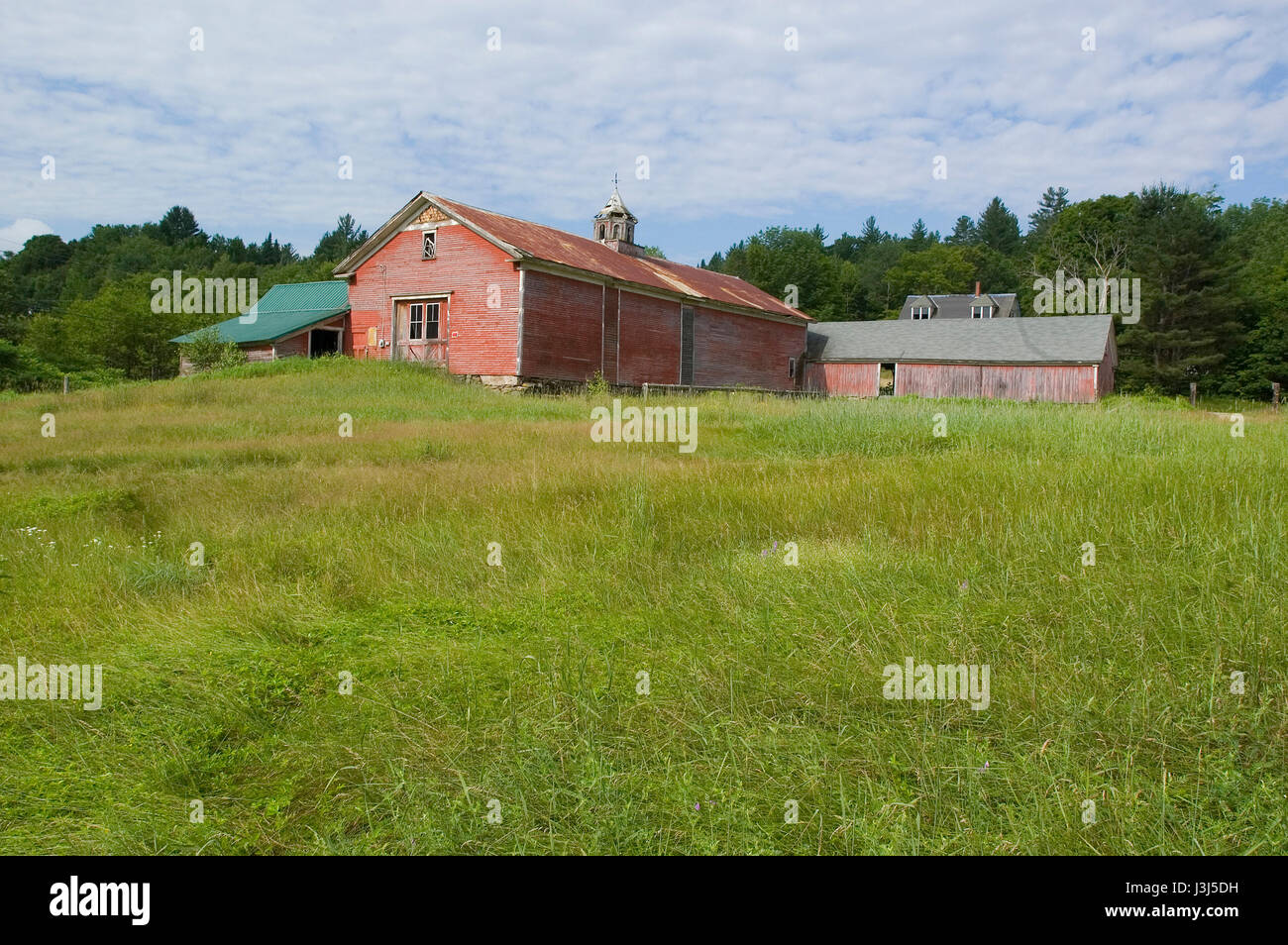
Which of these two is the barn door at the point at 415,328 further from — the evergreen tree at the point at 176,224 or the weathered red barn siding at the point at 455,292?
the evergreen tree at the point at 176,224

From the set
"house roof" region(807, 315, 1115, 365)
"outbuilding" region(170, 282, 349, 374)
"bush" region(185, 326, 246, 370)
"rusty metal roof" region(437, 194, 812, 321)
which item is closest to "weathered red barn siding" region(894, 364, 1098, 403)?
"house roof" region(807, 315, 1115, 365)

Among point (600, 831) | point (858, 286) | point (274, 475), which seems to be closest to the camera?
point (600, 831)

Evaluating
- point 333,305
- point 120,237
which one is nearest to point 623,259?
point 333,305

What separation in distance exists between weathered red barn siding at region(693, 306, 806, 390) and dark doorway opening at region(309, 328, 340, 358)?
53.6 feet

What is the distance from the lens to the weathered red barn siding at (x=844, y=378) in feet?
143

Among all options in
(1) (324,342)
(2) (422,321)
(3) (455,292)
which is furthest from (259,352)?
(3) (455,292)

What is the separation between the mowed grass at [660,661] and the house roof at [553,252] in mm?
19021

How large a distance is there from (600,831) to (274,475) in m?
8.47

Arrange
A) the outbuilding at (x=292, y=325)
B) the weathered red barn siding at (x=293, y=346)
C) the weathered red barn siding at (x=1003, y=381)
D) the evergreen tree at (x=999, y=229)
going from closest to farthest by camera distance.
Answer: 1. the weathered red barn siding at (x=293, y=346)
2. the outbuilding at (x=292, y=325)
3. the weathered red barn siding at (x=1003, y=381)
4. the evergreen tree at (x=999, y=229)

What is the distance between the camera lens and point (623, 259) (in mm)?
33125

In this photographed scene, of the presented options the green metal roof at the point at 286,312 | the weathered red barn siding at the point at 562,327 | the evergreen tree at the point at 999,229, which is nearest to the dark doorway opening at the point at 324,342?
the green metal roof at the point at 286,312

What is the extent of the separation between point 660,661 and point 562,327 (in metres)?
23.6

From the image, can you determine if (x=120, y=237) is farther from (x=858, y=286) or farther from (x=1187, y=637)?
(x=1187, y=637)
